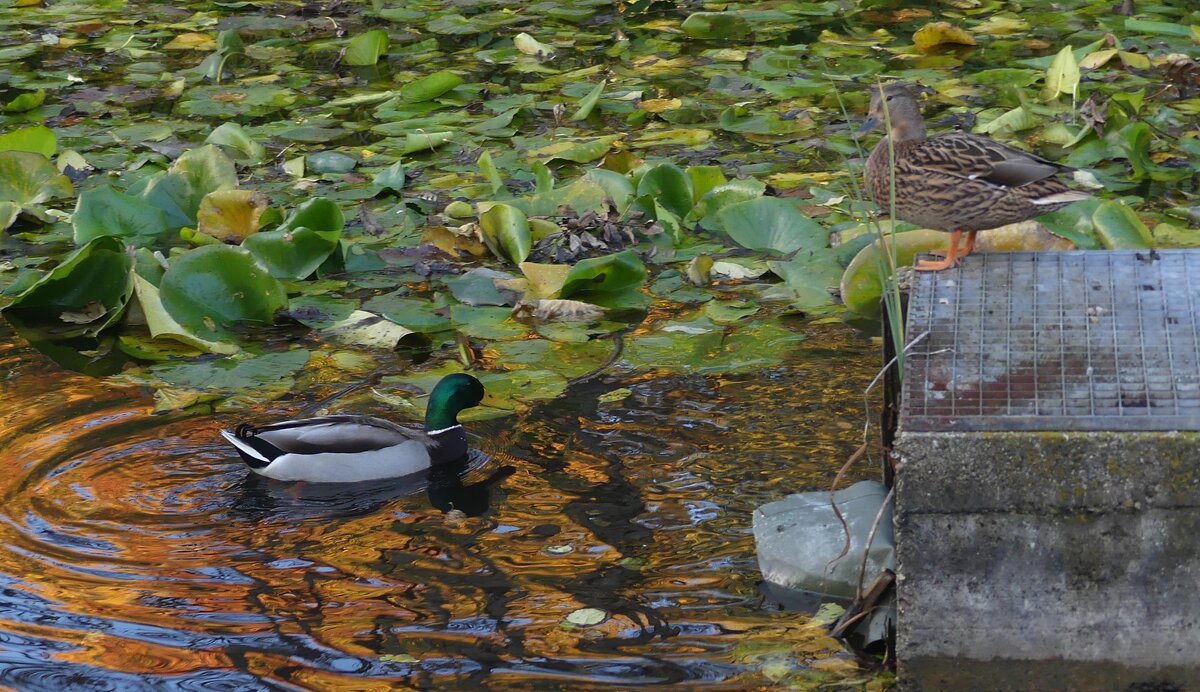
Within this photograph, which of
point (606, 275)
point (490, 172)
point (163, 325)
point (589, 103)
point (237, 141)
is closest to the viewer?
point (163, 325)

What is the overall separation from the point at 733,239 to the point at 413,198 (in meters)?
1.67

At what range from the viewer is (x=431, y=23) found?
34.7ft

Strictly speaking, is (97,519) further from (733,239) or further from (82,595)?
(733,239)

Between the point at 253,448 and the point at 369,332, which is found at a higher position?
the point at 253,448

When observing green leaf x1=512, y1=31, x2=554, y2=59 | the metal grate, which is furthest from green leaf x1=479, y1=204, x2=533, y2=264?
green leaf x1=512, y1=31, x2=554, y2=59

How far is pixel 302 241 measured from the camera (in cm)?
637

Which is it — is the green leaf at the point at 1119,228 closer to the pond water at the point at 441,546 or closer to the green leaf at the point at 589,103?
the pond water at the point at 441,546

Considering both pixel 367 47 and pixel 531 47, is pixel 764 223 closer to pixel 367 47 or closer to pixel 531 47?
pixel 531 47

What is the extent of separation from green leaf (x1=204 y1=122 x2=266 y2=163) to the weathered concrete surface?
17.9 ft

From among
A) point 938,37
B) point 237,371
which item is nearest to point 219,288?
point 237,371

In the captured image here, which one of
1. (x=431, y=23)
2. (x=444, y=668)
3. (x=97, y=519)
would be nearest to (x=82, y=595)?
(x=97, y=519)

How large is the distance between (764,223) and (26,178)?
11.8 ft

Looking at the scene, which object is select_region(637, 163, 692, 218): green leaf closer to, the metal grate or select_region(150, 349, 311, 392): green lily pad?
select_region(150, 349, 311, 392): green lily pad

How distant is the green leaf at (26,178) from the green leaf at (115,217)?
70cm
